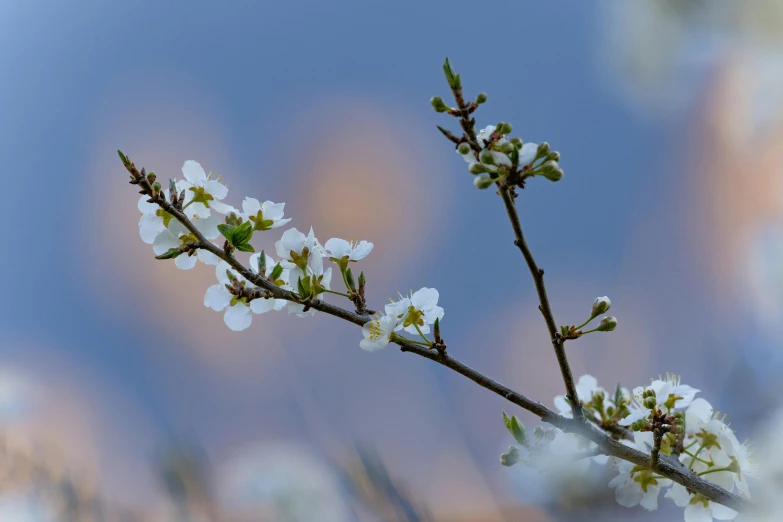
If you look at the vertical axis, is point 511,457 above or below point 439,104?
below

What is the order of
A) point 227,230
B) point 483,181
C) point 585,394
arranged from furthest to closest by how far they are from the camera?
point 585,394 < point 227,230 < point 483,181

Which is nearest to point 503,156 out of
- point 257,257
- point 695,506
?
point 257,257

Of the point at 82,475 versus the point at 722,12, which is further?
the point at 722,12

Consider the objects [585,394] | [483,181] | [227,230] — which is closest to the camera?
[483,181]

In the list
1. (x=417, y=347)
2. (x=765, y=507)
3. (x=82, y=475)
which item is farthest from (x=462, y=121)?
(x=82, y=475)

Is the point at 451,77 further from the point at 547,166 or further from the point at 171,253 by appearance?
the point at 171,253

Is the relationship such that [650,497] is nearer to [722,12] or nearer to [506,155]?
[506,155]

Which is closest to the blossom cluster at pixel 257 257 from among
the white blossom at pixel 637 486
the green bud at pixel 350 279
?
the green bud at pixel 350 279
